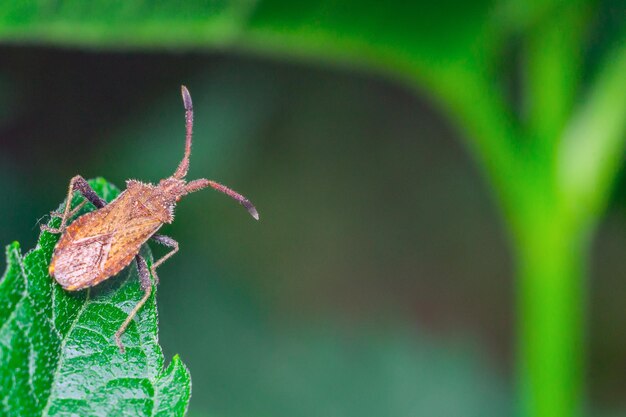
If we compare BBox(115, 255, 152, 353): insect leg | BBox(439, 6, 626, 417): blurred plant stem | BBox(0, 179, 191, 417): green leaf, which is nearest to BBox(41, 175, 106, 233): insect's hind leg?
BBox(115, 255, 152, 353): insect leg

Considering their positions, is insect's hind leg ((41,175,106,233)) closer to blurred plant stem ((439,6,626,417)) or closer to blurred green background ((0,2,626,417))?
blurred green background ((0,2,626,417))

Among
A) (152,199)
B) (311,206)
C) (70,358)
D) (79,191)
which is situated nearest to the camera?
(70,358)

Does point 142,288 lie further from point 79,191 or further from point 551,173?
point 551,173

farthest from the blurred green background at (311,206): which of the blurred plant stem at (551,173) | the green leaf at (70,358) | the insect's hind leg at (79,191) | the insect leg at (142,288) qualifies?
the green leaf at (70,358)

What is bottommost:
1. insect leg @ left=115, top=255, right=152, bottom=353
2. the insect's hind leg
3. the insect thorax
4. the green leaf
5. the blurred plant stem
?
the green leaf

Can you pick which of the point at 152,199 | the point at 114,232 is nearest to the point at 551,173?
the point at 152,199

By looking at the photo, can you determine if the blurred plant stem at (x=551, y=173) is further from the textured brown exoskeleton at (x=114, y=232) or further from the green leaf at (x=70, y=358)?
the green leaf at (x=70, y=358)

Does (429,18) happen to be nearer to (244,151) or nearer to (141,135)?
(141,135)
